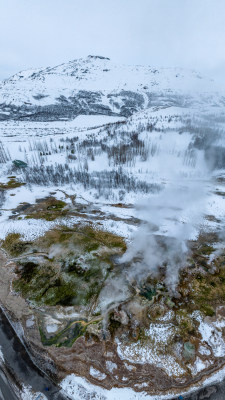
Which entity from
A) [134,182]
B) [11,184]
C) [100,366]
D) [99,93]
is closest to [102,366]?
[100,366]

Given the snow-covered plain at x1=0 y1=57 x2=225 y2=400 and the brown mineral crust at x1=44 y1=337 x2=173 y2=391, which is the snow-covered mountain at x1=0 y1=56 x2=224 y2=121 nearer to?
the snow-covered plain at x1=0 y1=57 x2=225 y2=400

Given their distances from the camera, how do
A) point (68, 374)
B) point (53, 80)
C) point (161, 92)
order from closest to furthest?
point (68, 374), point (161, 92), point (53, 80)

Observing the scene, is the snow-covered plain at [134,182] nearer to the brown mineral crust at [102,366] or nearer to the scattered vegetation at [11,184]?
the brown mineral crust at [102,366]

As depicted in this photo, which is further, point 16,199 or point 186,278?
point 16,199

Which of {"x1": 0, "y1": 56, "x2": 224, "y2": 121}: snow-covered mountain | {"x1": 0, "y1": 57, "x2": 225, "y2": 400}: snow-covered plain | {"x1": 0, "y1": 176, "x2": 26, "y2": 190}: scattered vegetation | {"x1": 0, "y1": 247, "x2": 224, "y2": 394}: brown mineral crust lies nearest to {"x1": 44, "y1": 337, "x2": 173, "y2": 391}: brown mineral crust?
{"x1": 0, "y1": 247, "x2": 224, "y2": 394}: brown mineral crust

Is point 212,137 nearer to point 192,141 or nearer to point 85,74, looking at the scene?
point 192,141

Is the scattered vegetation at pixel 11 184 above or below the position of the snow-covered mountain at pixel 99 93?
below

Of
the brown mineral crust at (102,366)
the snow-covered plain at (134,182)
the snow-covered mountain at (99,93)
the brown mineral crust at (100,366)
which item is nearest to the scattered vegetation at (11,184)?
the snow-covered plain at (134,182)

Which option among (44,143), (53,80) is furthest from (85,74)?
(44,143)
